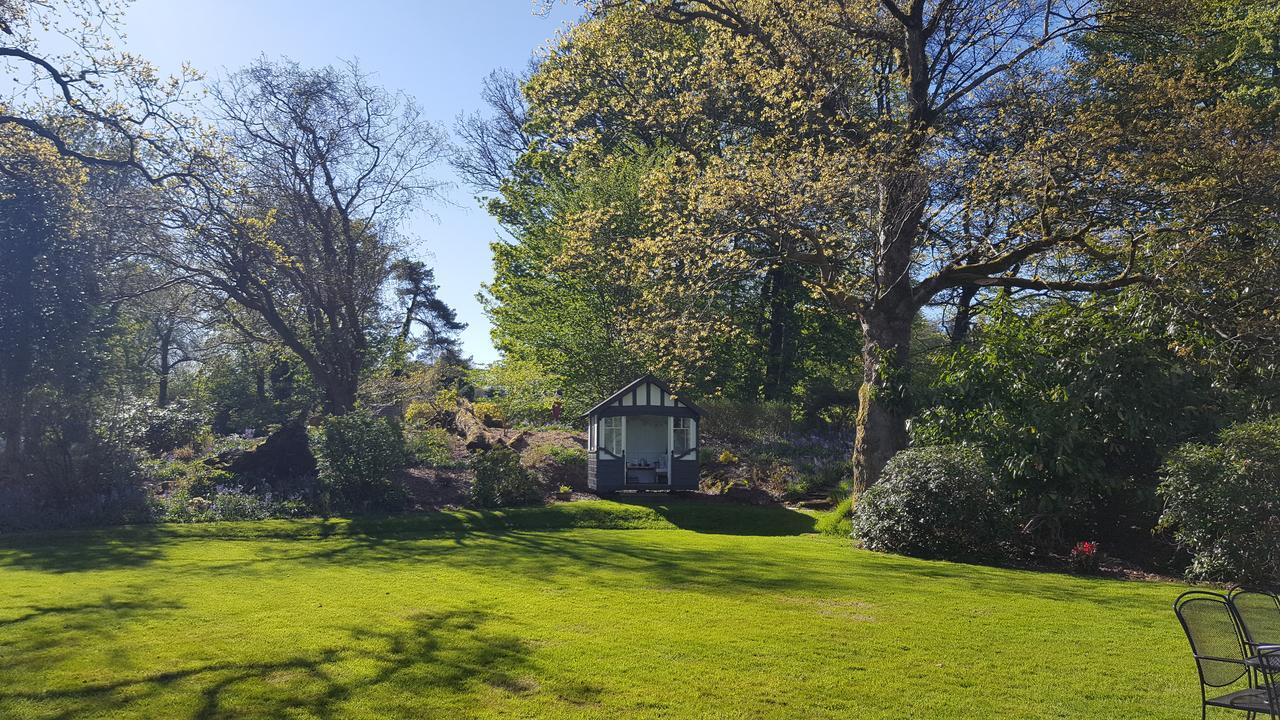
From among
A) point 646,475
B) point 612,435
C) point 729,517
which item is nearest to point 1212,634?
point 729,517

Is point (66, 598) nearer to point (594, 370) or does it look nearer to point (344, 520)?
point (344, 520)

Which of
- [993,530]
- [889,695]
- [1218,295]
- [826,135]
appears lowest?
[889,695]

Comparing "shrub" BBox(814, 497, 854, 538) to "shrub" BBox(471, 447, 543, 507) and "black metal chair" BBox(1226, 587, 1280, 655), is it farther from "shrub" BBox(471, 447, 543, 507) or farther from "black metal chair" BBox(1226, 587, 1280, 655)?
"black metal chair" BBox(1226, 587, 1280, 655)

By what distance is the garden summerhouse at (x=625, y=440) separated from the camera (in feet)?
65.3

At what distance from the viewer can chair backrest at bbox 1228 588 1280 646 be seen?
471 cm

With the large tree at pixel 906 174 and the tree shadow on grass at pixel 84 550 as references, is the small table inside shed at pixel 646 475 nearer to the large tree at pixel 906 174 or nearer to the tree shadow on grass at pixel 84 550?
the large tree at pixel 906 174

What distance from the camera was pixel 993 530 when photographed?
1291 centimetres

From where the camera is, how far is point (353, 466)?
17297 mm

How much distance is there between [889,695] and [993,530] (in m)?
7.98

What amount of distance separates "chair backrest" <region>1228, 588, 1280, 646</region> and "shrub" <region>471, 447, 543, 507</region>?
581 inches

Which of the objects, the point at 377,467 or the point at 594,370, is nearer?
the point at 377,467

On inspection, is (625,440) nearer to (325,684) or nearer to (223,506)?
(223,506)

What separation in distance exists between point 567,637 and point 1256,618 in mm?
A: 4905

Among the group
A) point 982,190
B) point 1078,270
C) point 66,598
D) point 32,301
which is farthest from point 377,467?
point 1078,270
